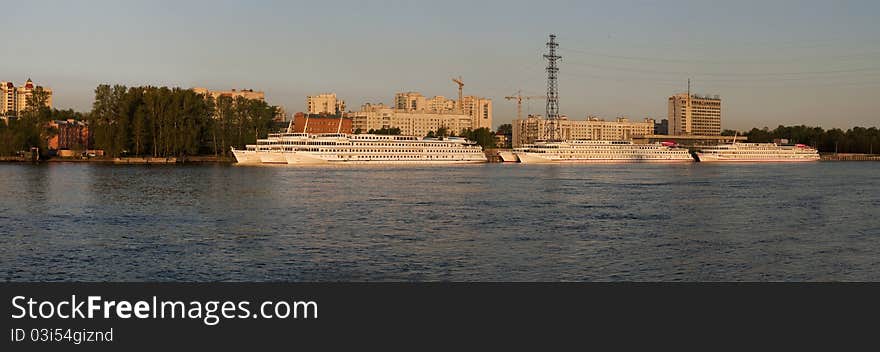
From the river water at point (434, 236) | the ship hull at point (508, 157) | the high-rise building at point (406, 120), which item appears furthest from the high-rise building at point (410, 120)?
the river water at point (434, 236)

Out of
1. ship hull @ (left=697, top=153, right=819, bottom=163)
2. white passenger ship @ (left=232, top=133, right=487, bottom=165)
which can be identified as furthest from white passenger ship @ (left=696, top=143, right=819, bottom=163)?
white passenger ship @ (left=232, top=133, right=487, bottom=165)

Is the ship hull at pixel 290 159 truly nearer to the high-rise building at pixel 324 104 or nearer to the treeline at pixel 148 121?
the treeline at pixel 148 121

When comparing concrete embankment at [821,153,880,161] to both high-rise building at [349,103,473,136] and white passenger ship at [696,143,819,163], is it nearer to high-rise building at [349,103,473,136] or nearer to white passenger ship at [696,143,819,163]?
white passenger ship at [696,143,819,163]

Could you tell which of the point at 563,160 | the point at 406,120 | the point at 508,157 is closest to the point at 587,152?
the point at 563,160

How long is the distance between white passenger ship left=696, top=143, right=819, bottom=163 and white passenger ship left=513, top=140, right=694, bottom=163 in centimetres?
711

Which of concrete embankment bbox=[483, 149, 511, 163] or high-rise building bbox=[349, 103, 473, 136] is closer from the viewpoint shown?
concrete embankment bbox=[483, 149, 511, 163]

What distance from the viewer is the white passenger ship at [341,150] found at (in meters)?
71.2

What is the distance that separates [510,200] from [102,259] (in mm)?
16734

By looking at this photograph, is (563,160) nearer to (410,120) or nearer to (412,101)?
(410,120)

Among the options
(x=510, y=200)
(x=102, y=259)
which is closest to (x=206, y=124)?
(x=510, y=200)

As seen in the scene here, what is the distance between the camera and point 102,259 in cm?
1475

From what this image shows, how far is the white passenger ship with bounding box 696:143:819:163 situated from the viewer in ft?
318
